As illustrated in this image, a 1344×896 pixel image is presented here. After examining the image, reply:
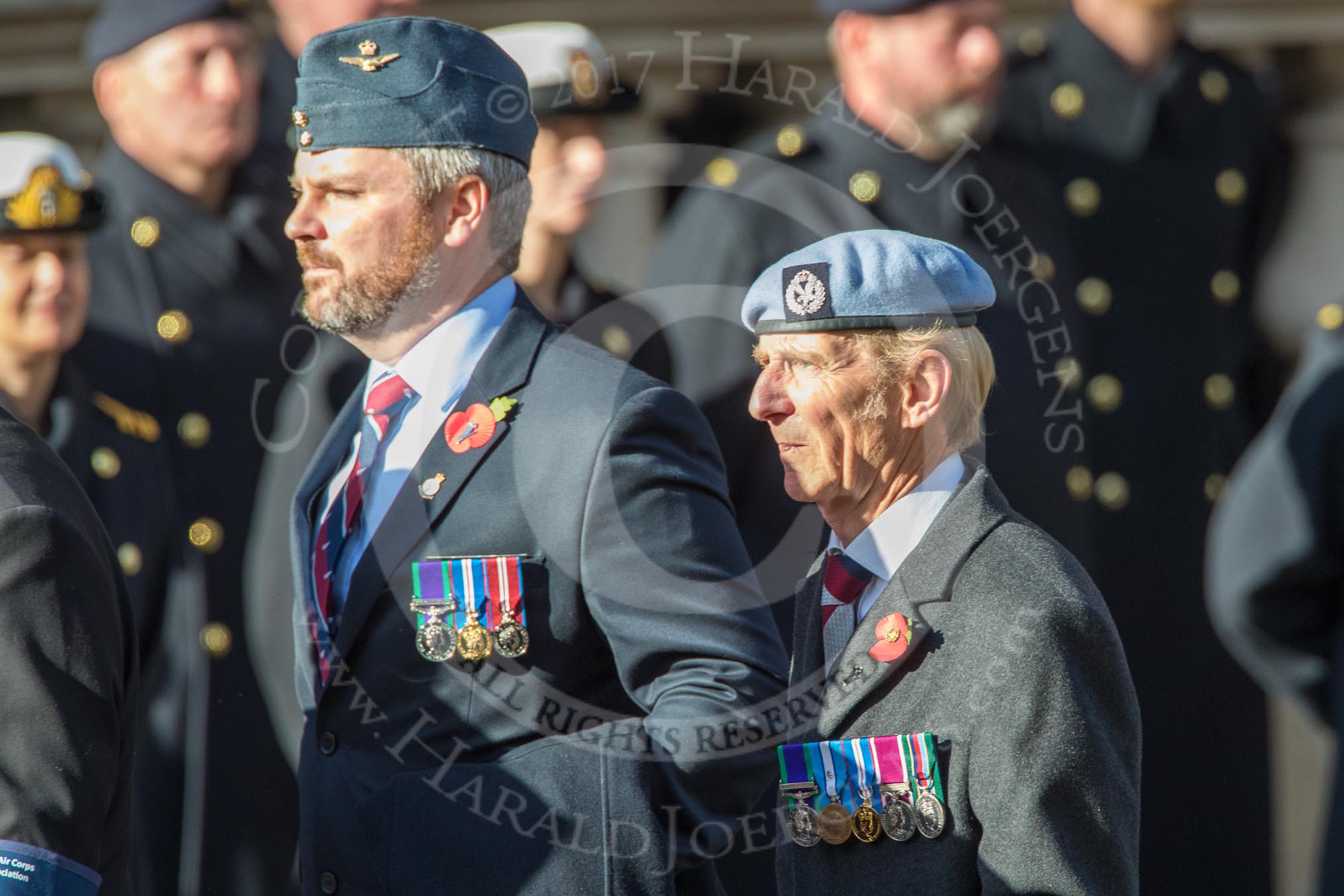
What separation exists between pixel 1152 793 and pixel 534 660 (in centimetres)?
181

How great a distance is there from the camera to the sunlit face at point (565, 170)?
3.72m

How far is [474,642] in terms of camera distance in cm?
262

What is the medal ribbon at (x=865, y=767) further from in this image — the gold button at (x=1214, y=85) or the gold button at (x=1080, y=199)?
the gold button at (x=1214, y=85)

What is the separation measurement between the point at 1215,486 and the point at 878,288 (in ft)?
5.61

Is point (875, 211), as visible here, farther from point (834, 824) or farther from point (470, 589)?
point (834, 824)

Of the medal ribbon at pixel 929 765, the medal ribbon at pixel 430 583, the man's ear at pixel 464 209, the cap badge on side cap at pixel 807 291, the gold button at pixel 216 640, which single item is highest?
the cap badge on side cap at pixel 807 291

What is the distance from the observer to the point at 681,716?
8.27 feet

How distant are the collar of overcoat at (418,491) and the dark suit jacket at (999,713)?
65 cm

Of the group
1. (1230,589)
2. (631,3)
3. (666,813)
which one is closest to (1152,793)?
(1230,589)

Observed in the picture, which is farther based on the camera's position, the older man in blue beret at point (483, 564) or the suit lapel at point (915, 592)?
the older man in blue beret at point (483, 564)

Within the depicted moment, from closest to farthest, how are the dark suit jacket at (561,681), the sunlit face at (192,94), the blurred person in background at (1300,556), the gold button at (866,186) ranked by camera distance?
the dark suit jacket at (561,681) → the blurred person in background at (1300,556) → the gold button at (866,186) → the sunlit face at (192,94)

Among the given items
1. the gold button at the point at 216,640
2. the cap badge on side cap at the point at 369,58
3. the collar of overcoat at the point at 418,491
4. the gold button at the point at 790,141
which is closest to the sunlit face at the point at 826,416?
the collar of overcoat at the point at 418,491

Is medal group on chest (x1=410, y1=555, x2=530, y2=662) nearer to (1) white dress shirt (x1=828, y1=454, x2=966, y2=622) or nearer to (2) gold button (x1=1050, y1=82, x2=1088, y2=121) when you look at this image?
(1) white dress shirt (x1=828, y1=454, x2=966, y2=622)

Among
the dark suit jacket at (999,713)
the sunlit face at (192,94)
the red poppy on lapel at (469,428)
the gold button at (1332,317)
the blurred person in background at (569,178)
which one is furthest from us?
the sunlit face at (192,94)
